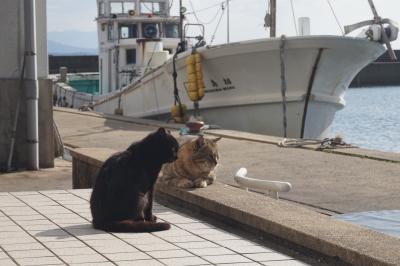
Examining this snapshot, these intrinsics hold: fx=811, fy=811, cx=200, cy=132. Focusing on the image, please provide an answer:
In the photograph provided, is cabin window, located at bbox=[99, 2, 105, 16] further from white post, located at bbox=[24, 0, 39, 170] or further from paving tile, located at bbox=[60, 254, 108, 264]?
paving tile, located at bbox=[60, 254, 108, 264]

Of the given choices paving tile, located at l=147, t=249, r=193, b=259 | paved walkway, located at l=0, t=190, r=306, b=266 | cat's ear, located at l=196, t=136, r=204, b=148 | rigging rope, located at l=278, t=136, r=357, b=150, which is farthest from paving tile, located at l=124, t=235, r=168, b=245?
rigging rope, located at l=278, t=136, r=357, b=150

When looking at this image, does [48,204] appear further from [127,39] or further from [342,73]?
[127,39]

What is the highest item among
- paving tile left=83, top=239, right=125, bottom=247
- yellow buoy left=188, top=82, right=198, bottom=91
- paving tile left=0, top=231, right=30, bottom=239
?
yellow buoy left=188, top=82, right=198, bottom=91

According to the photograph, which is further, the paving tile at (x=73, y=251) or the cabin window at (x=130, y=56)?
the cabin window at (x=130, y=56)

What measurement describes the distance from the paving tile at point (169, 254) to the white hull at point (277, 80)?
1346 cm

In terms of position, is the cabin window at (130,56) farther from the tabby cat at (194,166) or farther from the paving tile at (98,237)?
the paving tile at (98,237)

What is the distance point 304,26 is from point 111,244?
15.7 m

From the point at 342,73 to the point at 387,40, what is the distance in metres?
1.42

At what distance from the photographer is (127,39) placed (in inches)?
1109

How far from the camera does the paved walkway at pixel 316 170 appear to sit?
8.54 meters

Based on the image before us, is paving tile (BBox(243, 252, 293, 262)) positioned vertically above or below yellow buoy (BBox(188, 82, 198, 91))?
below

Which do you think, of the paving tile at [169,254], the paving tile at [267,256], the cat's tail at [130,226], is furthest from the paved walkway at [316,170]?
the paving tile at [169,254]

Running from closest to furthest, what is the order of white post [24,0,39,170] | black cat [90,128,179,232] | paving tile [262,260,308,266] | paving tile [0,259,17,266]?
paving tile [0,259,17,266]
paving tile [262,260,308,266]
black cat [90,128,179,232]
white post [24,0,39,170]

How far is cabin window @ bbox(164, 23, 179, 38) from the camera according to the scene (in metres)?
28.3
